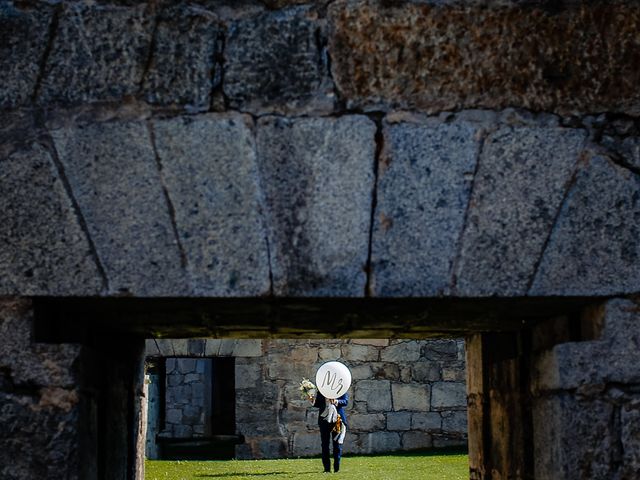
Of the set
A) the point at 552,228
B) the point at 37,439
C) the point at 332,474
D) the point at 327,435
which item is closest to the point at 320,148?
the point at 552,228

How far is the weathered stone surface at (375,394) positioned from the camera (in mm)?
12461

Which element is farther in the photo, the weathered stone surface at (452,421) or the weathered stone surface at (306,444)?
the weathered stone surface at (452,421)

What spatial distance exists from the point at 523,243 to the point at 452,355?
34.0ft

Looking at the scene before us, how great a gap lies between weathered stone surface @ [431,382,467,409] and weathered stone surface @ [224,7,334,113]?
10460 millimetres

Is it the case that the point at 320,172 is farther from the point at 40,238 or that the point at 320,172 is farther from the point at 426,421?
the point at 426,421

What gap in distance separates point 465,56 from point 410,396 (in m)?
10.4

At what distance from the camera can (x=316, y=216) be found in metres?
2.37

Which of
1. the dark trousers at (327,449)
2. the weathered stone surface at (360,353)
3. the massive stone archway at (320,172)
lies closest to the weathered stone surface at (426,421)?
the weathered stone surface at (360,353)

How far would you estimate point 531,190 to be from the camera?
238 cm

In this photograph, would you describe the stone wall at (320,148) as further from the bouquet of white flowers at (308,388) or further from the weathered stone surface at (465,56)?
the bouquet of white flowers at (308,388)

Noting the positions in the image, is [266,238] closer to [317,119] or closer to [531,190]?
[317,119]

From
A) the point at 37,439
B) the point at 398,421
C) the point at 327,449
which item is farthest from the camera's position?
the point at 398,421

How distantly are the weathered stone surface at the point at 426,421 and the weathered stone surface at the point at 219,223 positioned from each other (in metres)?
10.4

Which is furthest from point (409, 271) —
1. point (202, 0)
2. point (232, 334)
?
point (232, 334)
